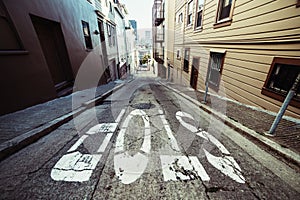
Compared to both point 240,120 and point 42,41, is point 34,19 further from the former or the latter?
point 240,120

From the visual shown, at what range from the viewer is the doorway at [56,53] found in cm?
509

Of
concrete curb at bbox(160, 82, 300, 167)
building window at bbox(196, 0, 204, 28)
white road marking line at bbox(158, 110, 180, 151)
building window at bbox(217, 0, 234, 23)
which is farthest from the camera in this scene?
building window at bbox(196, 0, 204, 28)

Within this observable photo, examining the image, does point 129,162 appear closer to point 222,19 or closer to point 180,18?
point 222,19

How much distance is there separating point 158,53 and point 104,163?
66.3ft

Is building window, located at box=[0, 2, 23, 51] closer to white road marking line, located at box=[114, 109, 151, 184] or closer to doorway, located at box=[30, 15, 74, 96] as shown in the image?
doorway, located at box=[30, 15, 74, 96]

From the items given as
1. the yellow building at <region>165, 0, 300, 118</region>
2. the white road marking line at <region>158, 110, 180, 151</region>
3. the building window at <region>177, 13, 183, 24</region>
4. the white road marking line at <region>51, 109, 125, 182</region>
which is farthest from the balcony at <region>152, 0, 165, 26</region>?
the white road marking line at <region>51, 109, 125, 182</region>

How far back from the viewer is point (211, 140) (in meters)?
2.66

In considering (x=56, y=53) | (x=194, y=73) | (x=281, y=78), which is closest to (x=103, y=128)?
(x=281, y=78)

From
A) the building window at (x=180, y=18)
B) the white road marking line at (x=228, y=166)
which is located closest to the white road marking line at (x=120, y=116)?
the white road marking line at (x=228, y=166)

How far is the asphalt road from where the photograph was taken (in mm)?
1595

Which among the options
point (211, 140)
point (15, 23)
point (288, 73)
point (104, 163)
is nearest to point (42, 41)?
point (15, 23)

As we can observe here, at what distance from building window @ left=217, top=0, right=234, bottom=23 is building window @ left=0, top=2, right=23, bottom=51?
7187 millimetres

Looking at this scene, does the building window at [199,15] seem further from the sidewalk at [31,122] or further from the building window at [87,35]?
the sidewalk at [31,122]

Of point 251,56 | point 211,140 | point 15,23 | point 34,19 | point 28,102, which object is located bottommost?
point 211,140
